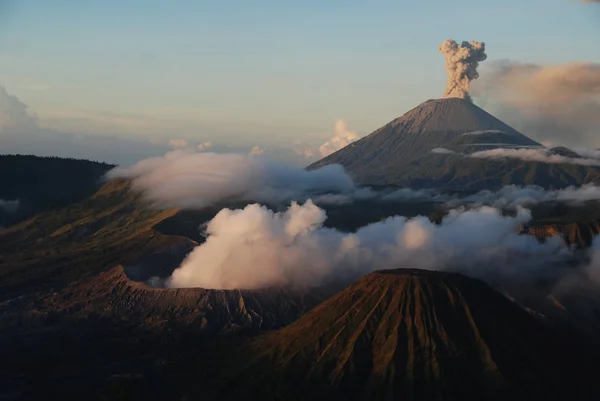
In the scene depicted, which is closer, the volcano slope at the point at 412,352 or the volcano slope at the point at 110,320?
the volcano slope at the point at 412,352

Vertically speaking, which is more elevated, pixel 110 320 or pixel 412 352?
pixel 412 352

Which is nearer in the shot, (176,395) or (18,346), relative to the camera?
(176,395)

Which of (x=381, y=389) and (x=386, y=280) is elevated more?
(x=386, y=280)

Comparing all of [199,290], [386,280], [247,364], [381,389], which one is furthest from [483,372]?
[199,290]

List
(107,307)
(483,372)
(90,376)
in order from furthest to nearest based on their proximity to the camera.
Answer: (107,307)
(90,376)
(483,372)

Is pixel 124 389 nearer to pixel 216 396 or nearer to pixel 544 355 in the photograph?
pixel 216 396

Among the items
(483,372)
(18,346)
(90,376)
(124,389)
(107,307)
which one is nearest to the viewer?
(124,389)

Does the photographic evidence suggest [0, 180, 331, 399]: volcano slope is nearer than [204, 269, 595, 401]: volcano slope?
No

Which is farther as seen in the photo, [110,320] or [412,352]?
[110,320]
